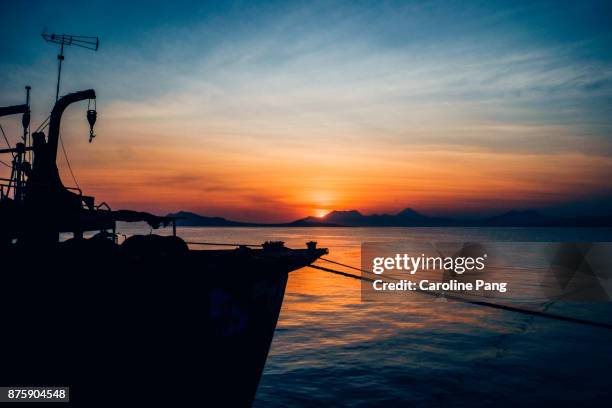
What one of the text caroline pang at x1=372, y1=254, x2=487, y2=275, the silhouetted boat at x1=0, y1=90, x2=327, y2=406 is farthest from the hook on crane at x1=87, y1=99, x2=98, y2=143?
the text caroline pang at x1=372, y1=254, x2=487, y2=275

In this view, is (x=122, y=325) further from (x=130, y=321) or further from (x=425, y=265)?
(x=425, y=265)

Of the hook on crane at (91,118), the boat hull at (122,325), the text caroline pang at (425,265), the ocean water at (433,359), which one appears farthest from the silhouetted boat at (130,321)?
the text caroline pang at (425,265)

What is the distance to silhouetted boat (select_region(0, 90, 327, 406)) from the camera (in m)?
5.83

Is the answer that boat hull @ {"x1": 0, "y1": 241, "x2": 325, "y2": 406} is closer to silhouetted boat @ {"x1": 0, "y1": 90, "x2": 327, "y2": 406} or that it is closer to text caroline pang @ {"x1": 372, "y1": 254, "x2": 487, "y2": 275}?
silhouetted boat @ {"x1": 0, "y1": 90, "x2": 327, "y2": 406}

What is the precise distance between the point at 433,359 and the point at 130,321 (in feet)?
46.5

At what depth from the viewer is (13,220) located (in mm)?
12703

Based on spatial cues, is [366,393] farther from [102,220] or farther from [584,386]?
[102,220]

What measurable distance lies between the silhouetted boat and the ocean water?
5.41 meters

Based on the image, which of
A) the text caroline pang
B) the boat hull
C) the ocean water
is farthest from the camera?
the text caroline pang

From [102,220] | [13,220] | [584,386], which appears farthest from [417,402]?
[102,220]

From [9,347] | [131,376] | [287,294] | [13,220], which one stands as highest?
[13,220]

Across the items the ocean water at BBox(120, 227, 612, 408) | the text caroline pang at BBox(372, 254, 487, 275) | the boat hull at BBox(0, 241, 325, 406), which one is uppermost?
the boat hull at BBox(0, 241, 325, 406)

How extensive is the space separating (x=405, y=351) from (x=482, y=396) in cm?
526

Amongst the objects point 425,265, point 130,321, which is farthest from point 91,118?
point 425,265
